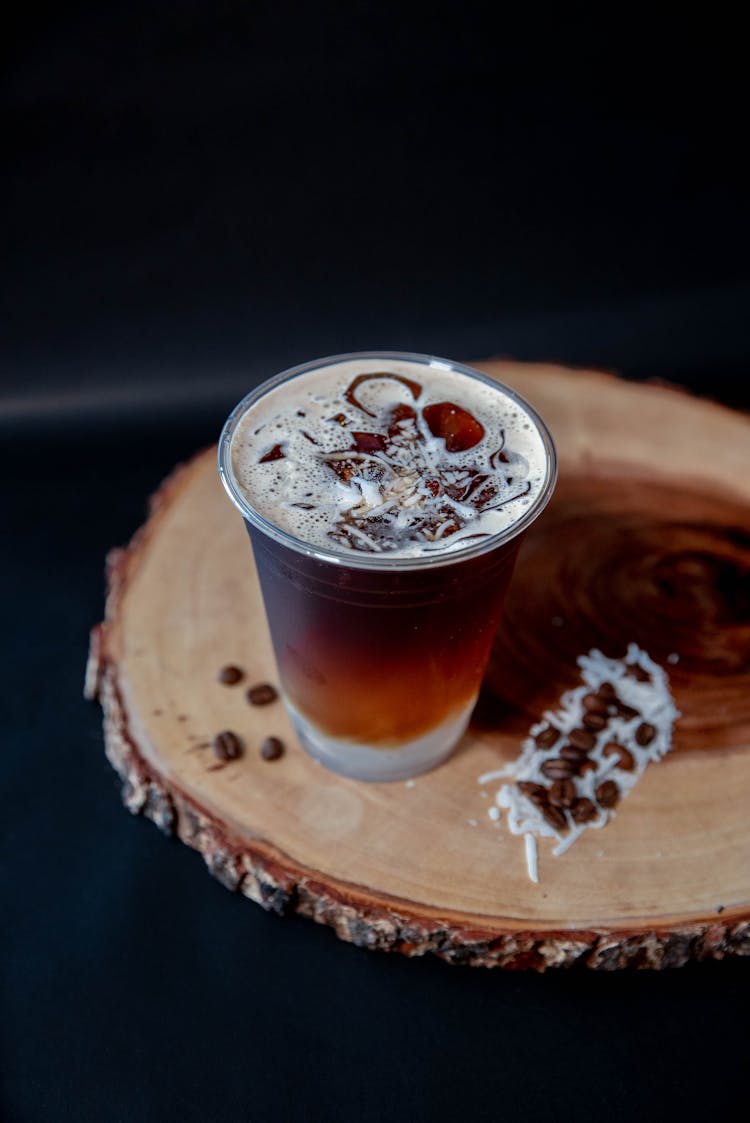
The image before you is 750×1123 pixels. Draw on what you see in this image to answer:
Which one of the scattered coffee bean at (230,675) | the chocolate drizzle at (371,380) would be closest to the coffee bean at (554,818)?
the scattered coffee bean at (230,675)

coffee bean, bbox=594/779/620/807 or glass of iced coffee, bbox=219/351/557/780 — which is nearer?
glass of iced coffee, bbox=219/351/557/780

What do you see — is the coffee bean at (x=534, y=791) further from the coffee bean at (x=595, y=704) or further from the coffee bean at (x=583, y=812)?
the coffee bean at (x=595, y=704)

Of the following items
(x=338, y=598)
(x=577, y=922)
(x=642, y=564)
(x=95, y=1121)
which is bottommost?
(x=95, y=1121)

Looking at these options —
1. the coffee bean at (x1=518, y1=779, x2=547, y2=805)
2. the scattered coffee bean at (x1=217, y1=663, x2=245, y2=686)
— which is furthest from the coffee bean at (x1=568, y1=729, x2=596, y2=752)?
the scattered coffee bean at (x1=217, y1=663, x2=245, y2=686)

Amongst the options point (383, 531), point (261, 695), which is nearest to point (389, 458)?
point (383, 531)

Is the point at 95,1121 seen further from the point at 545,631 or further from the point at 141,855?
the point at 545,631

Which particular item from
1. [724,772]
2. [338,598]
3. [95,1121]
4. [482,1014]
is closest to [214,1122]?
[95,1121]

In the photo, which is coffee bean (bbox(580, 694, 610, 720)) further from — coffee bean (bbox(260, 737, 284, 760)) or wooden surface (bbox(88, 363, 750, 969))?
coffee bean (bbox(260, 737, 284, 760))
